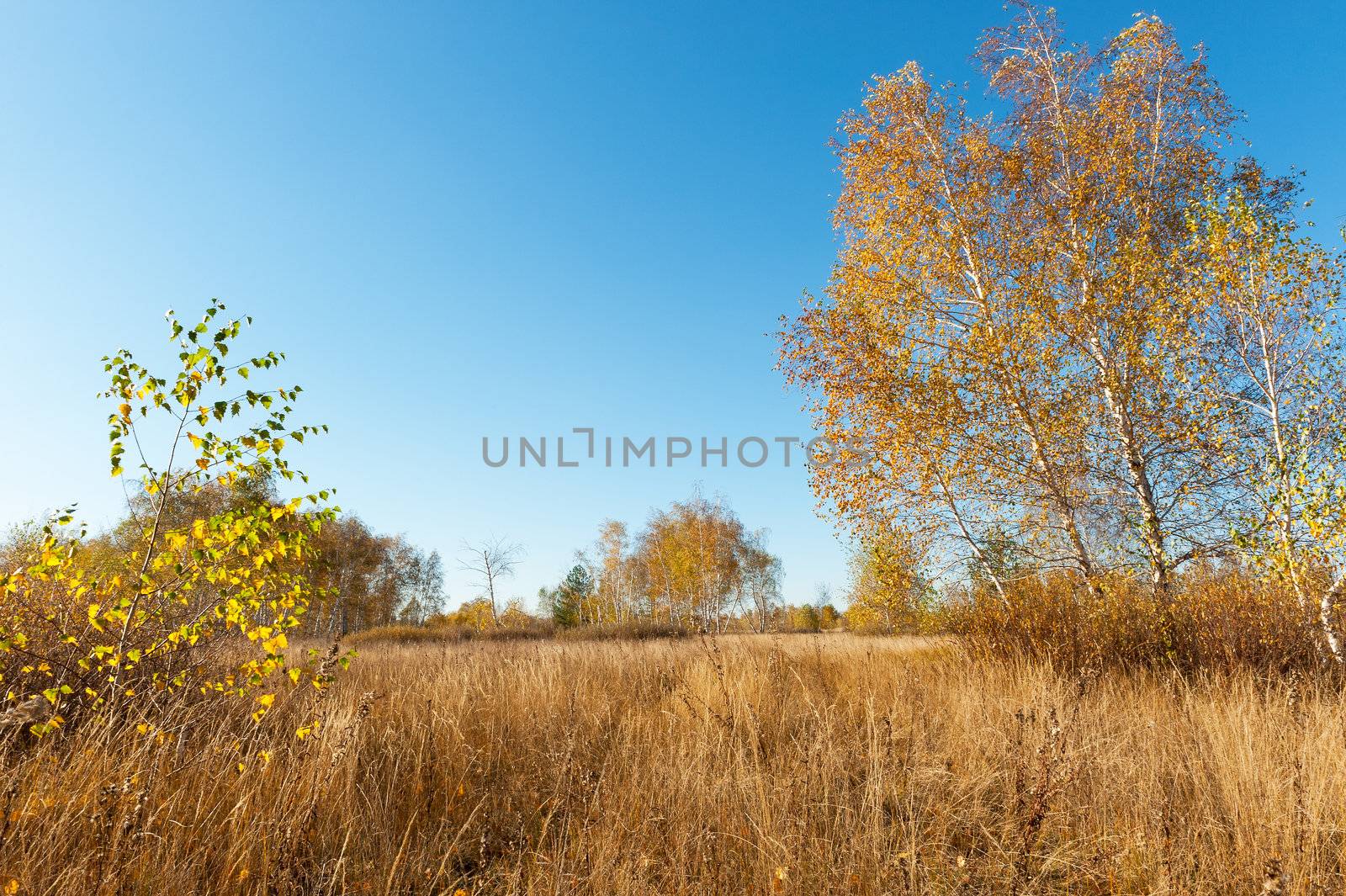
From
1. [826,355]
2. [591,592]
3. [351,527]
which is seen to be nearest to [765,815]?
[826,355]

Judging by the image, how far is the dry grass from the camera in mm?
2238

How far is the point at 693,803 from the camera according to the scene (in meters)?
2.96

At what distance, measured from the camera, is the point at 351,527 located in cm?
3400

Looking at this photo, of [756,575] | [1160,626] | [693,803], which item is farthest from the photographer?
[756,575]

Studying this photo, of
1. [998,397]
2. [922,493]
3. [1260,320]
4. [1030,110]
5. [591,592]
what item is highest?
[1030,110]

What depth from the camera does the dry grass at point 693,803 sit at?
224cm

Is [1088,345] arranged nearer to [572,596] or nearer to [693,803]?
[693,803]

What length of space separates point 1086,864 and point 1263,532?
5612mm

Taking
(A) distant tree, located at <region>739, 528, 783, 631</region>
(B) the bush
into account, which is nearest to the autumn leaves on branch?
(B) the bush

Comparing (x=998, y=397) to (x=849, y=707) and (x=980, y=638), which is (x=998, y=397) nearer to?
(x=980, y=638)

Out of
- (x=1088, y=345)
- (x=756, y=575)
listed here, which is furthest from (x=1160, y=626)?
(x=756, y=575)

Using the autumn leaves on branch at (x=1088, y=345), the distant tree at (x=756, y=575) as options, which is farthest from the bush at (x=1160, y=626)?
the distant tree at (x=756, y=575)

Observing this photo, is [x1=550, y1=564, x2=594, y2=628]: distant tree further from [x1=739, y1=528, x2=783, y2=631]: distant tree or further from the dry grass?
the dry grass

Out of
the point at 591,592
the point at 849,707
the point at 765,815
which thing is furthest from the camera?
the point at 591,592
